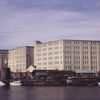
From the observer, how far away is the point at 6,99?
277ft

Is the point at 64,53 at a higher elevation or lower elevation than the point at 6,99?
higher

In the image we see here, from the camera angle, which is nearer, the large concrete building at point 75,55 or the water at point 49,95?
the water at point 49,95

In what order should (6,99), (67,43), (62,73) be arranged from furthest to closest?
(67,43), (62,73), (6,99)

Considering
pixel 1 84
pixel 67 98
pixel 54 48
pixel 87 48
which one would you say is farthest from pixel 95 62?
pixel 67 98

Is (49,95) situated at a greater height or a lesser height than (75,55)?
lesser

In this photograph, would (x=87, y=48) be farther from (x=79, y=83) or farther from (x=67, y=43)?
(x=79, y=83)

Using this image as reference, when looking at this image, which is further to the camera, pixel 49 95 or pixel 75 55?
pixel 75 55

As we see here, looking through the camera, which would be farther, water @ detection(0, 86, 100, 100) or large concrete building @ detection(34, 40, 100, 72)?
large concrete building @ detection(34, 40, 100, 72)

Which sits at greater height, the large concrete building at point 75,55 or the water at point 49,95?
the large concrete building at point 75,55

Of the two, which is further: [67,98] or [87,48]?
[87,48]

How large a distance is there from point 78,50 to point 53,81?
4141 centimetres

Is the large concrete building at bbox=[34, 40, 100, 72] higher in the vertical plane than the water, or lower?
higher

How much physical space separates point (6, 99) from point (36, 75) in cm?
9762

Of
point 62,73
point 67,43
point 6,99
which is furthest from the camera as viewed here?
point 67,43
